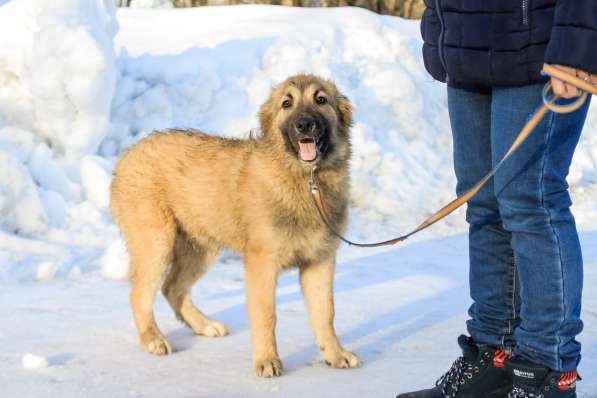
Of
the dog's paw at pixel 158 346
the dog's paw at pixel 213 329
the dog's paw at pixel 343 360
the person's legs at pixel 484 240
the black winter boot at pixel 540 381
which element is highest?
the person's legs at pixel 484 240

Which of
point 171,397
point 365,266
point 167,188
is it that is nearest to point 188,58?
point 365,266

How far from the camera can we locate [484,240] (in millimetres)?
3229

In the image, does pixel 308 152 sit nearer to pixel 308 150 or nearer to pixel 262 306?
pixel 308 150

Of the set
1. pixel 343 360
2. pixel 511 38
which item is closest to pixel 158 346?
pixel 343 360

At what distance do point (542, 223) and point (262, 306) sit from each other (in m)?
1.50

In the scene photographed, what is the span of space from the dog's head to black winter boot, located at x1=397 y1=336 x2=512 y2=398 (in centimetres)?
128

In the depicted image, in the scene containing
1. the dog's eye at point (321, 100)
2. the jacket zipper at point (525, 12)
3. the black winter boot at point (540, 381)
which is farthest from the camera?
the dog's eye at point (321, 100)

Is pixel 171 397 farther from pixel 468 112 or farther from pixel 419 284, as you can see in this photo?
pixel 419 284

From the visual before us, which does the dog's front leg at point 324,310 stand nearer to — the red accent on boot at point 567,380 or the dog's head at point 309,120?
the dog's head at point 309,120

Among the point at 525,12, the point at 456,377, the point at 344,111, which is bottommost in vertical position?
the point at 456,377

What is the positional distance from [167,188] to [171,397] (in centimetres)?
135

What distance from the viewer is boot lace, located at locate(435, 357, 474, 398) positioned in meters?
3.23

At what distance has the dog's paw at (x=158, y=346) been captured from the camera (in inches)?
163

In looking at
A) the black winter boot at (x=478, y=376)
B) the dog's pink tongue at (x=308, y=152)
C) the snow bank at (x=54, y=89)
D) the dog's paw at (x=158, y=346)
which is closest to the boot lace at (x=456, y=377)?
the black winter boot at (x=478, y=376)
